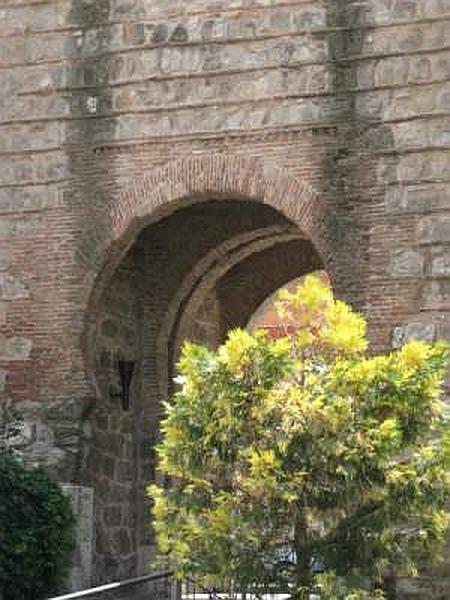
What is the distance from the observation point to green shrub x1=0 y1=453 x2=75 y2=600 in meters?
13.0

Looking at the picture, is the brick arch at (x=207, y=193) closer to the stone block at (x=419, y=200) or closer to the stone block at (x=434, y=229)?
the stone block at (x=419, y=200)

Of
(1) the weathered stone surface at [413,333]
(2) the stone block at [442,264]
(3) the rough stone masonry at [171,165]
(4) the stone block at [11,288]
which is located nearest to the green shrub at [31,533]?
(3) the rough stone masonry at [171,165]

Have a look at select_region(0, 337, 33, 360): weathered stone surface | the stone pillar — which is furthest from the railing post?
select_region(0, 337, 33, 360): weathered stone surface

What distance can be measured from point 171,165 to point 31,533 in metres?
3.54

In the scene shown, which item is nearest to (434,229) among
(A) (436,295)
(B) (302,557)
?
(A) (436,295)

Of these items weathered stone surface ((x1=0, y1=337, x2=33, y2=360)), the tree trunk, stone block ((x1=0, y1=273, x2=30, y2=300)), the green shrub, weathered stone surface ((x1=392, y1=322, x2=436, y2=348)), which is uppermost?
stone block ((x1=0, y1=273, x2=30, y2=300))

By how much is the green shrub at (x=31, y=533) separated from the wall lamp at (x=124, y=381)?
1.97 meters

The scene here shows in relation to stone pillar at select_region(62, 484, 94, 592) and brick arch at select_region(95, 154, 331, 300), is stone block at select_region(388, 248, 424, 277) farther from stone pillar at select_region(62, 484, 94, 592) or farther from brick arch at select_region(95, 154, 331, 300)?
stone pillar at select_region(62, 484, 94, 592)

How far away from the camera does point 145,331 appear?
16.2 m

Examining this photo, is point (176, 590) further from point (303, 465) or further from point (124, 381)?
point (303, 465)

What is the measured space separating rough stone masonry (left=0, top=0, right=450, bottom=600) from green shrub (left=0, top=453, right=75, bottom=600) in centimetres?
64

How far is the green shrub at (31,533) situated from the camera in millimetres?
13000

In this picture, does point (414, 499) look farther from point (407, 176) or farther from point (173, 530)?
point (407, 176)

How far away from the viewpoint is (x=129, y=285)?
15.9 m
